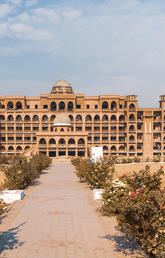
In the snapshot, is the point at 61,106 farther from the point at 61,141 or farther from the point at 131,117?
the point at 131,117

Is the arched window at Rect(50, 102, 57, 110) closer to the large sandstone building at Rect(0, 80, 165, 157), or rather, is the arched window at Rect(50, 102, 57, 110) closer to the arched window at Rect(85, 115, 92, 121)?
the large sandstone building at Rect(0, 80, 165, 157)

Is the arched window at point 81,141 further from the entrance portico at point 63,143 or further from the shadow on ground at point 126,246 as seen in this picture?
the shadow on ground at point 126,246

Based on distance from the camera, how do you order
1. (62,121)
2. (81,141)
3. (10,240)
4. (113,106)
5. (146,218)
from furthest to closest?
(113,106) < (81,141) < (62,121) < (10,240) < (146,218)

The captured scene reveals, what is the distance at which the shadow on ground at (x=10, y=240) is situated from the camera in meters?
8.80

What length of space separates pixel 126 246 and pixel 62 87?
78.9m

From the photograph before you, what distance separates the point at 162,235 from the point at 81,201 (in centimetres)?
937

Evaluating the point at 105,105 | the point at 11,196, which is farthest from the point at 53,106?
the point at 11,196

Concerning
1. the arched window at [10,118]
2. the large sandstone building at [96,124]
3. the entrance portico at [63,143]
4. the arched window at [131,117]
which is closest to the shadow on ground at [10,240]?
the entrance portico at [63,143]

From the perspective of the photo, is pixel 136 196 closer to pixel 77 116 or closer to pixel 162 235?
pixel 162 235

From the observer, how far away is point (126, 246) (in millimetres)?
8719

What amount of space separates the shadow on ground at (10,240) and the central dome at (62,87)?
249 ft

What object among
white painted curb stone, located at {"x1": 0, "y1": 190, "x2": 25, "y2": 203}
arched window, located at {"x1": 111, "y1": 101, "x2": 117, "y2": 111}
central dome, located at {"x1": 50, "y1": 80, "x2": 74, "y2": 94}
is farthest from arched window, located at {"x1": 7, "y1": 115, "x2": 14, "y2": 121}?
white painted curb stone, located at {"x1": 0, "y1": 190, "x2": 25, "y2": 203}

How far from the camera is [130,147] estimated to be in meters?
76.3

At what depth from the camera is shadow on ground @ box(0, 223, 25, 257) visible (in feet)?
28.9
